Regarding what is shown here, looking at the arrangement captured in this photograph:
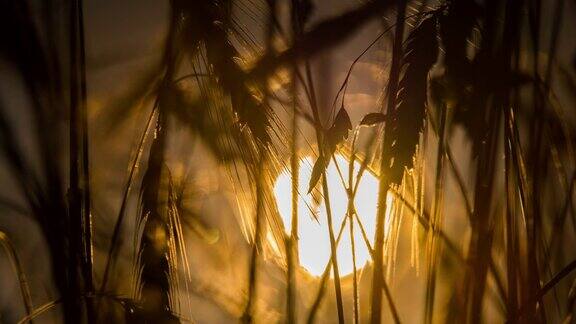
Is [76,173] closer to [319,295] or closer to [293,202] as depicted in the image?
[293,202]

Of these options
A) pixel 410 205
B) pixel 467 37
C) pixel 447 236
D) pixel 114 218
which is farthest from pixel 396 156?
pixel 114 218

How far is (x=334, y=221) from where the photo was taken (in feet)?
3.05

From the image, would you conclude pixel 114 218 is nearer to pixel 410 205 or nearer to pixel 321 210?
pixel 321 210

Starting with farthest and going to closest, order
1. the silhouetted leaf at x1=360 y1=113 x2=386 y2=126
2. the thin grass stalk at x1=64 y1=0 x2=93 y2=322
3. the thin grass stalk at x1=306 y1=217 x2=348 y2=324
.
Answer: the thin grass stalk at x1=306 y1=217 x2=348 y2=324 < the thin grass stalk at x1=64 y1=0 x2=93 y2=322 < the silhouetted leaf at x1=360 y1=113 x2=386 y2=126

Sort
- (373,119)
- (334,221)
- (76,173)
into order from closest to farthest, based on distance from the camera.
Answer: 1. (373,119)
2. (76,173)
3. (334,221)

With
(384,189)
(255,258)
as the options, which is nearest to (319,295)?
(255,258)

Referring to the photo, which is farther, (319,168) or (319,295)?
(319,295)

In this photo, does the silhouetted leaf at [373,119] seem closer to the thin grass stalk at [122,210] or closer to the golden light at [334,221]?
the golden light at [334,221]

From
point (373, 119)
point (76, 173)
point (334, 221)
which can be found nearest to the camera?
point (373, 119)

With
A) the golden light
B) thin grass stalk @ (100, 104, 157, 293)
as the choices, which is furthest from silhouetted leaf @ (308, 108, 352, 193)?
thin grass stalk @ (100, 104, 157, 293)

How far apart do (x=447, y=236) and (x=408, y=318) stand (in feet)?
0.52

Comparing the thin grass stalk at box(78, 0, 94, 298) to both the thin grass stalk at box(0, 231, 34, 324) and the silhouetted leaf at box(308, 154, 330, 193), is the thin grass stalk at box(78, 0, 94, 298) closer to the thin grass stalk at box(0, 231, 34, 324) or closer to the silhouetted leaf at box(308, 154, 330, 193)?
the thin grass stalk at box(0, 231, 34, 324)

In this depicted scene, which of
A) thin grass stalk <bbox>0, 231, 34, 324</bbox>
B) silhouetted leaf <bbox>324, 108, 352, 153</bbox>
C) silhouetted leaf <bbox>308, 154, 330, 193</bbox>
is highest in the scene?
silhouetted leaf <bbox>324, 108, 352, 153</bbox>

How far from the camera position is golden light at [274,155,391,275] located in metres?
0.91
